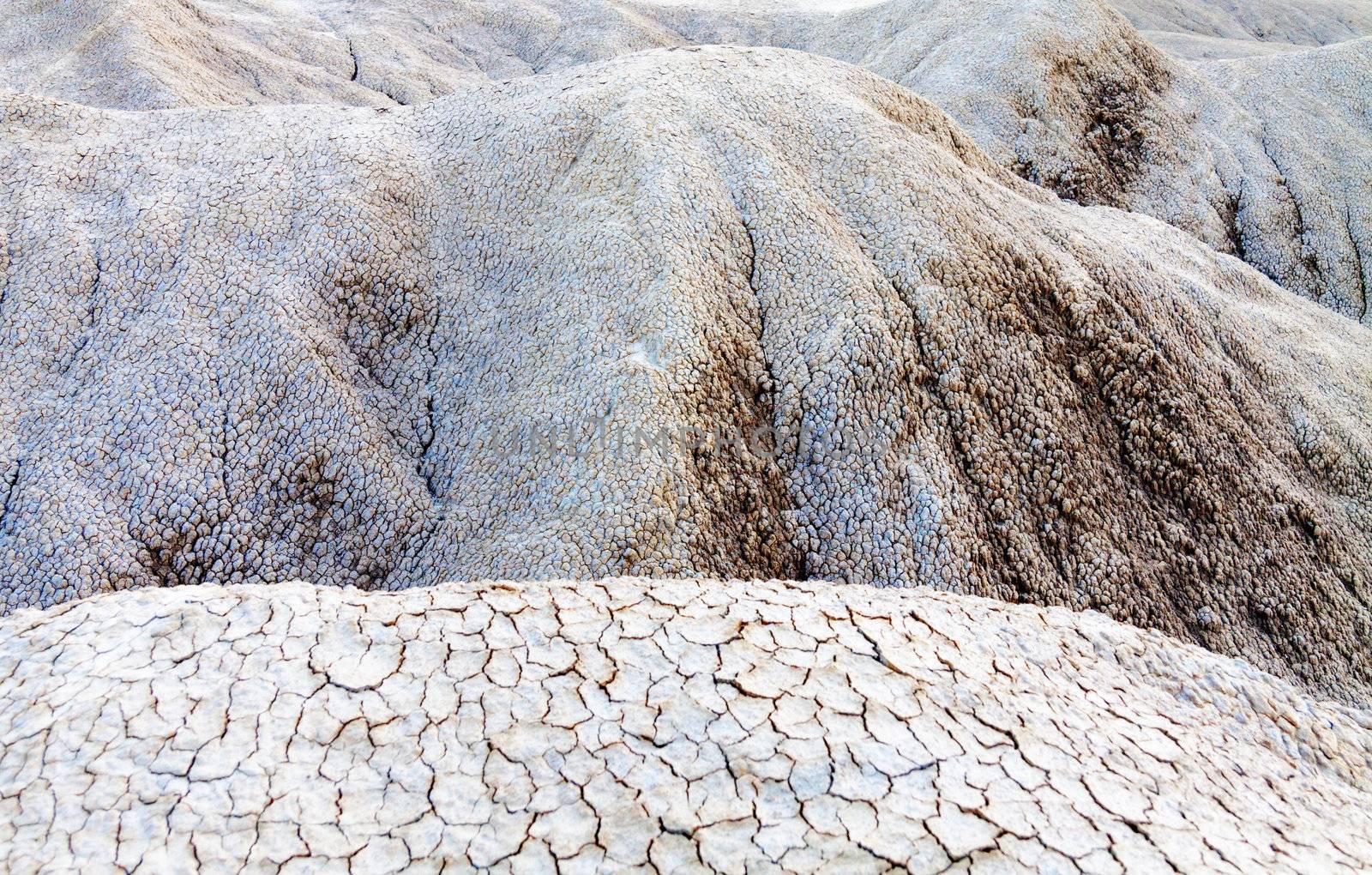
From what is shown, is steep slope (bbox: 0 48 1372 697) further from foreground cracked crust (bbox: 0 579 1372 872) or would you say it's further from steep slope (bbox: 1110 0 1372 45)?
steep slope (bbox: 1110 0 1372 45)

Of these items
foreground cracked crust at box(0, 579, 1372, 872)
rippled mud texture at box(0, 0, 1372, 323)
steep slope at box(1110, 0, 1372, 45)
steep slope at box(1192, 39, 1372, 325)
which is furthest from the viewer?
steep slope at box(1110, 0, 1372, 45)

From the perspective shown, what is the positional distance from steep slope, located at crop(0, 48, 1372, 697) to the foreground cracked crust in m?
1.33

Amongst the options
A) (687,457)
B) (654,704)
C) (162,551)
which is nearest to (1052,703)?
(654,704)

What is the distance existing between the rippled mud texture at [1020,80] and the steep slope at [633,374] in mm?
4497

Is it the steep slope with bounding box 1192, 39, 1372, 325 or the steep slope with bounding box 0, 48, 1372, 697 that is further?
the steep slope with bounding box 1192, 39, 1372, 325

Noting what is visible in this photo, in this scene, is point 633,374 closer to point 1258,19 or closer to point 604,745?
point 604,745

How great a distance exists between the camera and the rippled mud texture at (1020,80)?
1074cm

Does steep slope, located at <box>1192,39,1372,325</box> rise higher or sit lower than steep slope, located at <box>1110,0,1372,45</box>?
lower

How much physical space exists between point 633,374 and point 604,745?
8.15 ft

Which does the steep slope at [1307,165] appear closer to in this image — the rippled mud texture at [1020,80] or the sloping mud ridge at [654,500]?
the rippled mud texture at [1020,80]

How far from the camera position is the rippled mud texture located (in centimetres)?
1074

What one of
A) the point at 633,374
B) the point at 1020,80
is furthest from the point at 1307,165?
the point at 633,374

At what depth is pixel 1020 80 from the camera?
1085 centimetres

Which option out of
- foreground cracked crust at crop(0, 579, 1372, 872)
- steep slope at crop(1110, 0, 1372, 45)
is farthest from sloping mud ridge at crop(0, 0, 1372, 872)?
steep slope at crop(1110, 0, 1372, 45)
